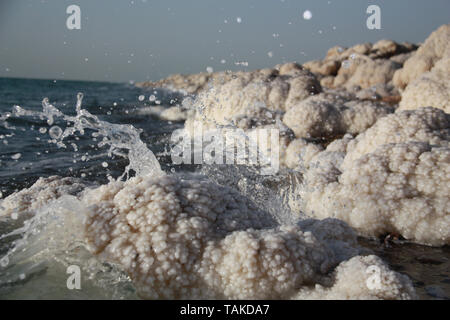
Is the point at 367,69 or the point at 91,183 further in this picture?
the point at 367,69

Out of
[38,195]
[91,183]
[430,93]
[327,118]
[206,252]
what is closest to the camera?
[206,252]

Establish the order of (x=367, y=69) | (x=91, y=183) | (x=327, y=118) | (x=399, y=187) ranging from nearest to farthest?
(x=399, y=187), (x=91, y=183), (x=327, y=118), (x=367, y=69)

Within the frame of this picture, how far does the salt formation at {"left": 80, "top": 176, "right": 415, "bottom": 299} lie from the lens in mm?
1945

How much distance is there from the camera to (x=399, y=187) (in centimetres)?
333

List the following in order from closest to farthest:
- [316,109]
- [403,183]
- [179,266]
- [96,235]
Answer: [179,266] < [96,235] < [403,183] < [316,109]

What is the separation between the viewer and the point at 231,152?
560cm

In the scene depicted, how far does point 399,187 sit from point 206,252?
2.05 m

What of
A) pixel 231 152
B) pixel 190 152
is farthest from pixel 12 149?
pixel 231 152

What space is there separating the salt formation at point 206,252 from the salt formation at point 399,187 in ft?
3.65

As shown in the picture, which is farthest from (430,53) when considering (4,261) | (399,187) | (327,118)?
(4,261)

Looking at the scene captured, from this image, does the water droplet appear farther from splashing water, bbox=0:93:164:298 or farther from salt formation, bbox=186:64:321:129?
salt formation, bbox=186:64:321:129

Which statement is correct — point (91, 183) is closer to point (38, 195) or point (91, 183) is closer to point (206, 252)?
→ point (38, 195)
